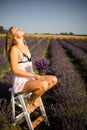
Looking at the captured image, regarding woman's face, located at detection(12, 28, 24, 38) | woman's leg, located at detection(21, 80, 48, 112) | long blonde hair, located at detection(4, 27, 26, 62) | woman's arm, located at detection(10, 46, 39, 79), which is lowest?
woman's leg, located at detection(21, 80, 48, 112)

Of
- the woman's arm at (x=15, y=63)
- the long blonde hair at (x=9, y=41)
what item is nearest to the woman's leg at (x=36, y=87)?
the woman's arm at (x=15, y=63)

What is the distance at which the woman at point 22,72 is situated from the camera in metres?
3.32

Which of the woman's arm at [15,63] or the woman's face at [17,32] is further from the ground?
the woman's face at [17,32]

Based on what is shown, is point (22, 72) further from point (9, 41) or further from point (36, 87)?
point (9, 41)

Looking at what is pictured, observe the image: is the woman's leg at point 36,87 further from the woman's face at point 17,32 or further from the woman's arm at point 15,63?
the woman's face at point 17,32

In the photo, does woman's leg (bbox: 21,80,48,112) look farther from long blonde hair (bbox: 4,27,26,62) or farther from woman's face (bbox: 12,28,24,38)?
woman's face (bbox: 12,28,24,38)

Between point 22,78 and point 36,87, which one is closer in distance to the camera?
point 36,87

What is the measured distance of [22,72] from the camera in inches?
132

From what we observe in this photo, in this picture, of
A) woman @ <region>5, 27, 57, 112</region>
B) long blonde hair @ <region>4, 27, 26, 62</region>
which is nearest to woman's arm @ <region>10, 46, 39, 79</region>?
woman @ <region>5, 27, 57, 112</region>

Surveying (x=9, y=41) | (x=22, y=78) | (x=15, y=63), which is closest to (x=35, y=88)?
(x=22, y=78)

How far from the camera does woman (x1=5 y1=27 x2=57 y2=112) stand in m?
3.32

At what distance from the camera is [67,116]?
10.6 ft

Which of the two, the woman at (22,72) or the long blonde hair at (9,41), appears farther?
the long blonde hair at (9,41)

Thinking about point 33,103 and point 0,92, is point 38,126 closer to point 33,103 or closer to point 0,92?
point 33,103
